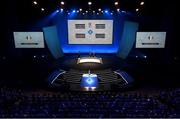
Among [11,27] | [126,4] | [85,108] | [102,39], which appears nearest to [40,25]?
[11,27]

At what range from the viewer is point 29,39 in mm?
21547

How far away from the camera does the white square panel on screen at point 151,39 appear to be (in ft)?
70.3

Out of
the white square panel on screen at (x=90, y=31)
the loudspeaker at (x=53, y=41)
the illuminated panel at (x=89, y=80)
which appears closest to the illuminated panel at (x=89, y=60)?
the white square panel on screen at (x=90, y=31)

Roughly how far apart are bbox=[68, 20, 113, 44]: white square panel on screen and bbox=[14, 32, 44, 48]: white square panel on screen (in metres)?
2.77

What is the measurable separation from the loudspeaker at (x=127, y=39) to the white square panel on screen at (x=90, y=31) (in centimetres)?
115

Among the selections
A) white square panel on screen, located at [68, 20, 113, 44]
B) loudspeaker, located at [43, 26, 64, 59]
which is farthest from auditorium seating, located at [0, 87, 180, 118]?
white square panel on screen, located at [68, 20, 113, 44]

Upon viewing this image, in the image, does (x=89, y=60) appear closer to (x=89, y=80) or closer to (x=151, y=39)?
(x=89, y=80)

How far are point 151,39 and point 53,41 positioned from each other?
818 centimetres

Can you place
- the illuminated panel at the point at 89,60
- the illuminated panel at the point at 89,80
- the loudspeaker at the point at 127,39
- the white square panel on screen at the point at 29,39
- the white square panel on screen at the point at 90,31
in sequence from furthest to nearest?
the white square panel on screen at the point at 90,31 → the loudspeaker at the point at 127,39 → the white square panel on screen at the point at 29,39 → the illuminated panel at the point at 89,60 → the illuminated panel at the point at 89,80

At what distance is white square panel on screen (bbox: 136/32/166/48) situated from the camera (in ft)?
70.3

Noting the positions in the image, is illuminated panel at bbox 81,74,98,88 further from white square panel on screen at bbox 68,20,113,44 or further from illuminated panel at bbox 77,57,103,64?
white square panel on screen at bbox 68,20,113,44

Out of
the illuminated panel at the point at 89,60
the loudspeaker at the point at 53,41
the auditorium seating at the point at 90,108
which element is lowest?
the auditorium seating at the point at 90,108

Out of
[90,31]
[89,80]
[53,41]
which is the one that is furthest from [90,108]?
[90,31]

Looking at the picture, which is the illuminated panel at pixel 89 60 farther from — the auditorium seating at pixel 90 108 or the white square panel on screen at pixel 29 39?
the auditorium seating at pixel 90 108
